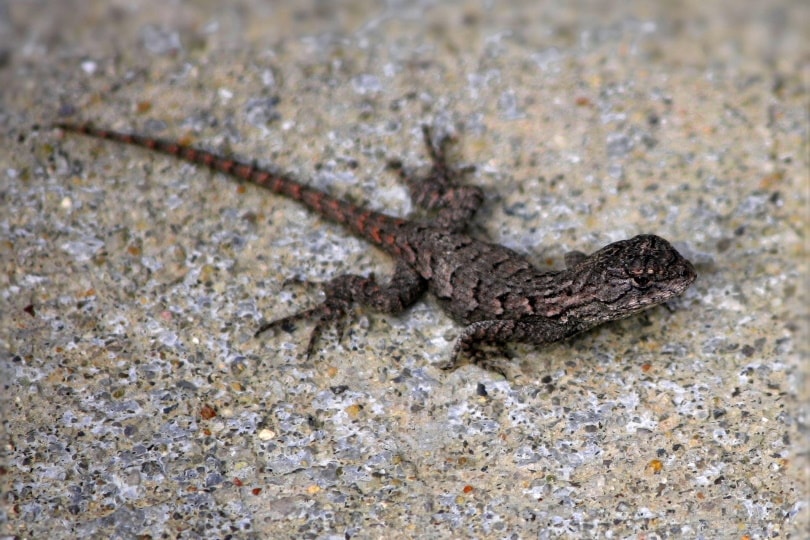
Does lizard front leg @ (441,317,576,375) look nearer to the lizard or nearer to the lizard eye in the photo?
the lizard

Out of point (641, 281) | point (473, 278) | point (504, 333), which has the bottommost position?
point (504, 333)

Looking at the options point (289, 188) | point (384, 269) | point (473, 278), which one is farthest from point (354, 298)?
point (289, 188)

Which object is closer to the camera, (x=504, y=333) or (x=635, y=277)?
(x=635, y=277)

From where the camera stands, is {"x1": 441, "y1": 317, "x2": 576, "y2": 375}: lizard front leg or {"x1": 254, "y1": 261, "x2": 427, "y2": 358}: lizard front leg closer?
{"x1": 441, "y1": 317, "x2": 576, "y2": 375}: lizard front leg

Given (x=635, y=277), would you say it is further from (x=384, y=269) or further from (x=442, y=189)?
(x=384, y=269)

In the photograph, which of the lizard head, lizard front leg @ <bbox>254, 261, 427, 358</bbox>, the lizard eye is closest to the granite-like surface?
lizard front leg @ <bbox>254, 261, 427, 358</bbox>

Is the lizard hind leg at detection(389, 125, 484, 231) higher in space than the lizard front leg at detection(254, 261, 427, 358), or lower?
higher

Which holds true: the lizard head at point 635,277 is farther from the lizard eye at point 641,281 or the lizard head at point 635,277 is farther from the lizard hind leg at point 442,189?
the lizard hind leg at point 442,189
